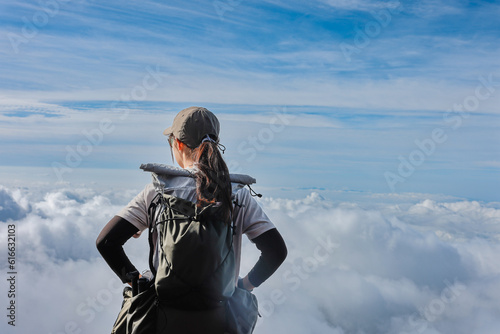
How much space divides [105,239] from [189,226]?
73 cm

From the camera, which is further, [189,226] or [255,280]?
[255,280]

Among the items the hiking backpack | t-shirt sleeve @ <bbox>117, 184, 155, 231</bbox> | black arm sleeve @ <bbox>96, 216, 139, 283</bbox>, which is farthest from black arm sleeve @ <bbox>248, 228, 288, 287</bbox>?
black arm sleeve @ <bbox>96, 216, 139, 283</bbox>

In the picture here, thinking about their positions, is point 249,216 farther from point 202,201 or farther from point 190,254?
point 190,254

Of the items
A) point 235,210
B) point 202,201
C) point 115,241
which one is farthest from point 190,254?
point 115,241

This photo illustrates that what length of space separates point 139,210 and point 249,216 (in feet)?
2.90

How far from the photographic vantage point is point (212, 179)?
12.4ft

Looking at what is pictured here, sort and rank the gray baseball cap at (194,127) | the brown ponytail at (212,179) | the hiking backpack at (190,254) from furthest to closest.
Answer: the gray baseball cap at (194,127)
the brown ponytail at (212,179)
the hiking backpack at (190,254)

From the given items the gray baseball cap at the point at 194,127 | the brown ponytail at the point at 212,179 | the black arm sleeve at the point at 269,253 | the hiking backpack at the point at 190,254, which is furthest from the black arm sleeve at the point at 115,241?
the black arm sleeve at the point at 269,253

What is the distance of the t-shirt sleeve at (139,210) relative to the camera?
381 cm

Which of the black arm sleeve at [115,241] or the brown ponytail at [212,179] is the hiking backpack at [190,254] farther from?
the black arm sleeve at [115,241]

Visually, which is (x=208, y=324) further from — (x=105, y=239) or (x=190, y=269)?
(x=105, y=239)

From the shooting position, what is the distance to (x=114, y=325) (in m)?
3.85

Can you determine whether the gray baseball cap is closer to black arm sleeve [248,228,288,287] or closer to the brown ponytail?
the brown ponytail

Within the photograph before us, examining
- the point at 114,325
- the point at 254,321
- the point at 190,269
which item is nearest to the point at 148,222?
the point at 190,269
